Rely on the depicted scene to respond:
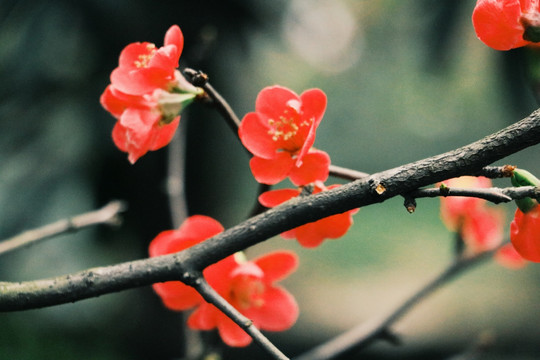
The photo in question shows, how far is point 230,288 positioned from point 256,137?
0.53ft

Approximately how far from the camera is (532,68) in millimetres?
381

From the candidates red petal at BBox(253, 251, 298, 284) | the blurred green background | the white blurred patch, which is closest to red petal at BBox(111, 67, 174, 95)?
red petal at BBox(253, 251, 298, 284)

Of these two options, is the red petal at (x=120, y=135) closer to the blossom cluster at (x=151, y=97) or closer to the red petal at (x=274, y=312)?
the blossom cluster at (x=151, y=97)

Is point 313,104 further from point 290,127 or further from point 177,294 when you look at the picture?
point 177,294

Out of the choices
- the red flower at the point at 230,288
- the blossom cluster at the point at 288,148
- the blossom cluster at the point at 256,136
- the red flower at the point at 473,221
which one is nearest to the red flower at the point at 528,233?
the blossom cluster at the point at 256,136

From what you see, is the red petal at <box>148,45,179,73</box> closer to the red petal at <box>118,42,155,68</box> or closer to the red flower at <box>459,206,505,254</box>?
the red petal at <box>118,42,155,68</box>

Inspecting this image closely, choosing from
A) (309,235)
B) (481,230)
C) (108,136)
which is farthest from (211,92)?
(108,136)

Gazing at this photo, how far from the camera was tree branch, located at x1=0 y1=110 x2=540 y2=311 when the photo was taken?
0.28 metres

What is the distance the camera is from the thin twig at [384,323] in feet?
2.06

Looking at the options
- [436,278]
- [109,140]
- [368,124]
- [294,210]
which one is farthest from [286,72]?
[294,210]

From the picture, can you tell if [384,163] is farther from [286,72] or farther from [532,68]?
[532,68]

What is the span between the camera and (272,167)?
37 cm

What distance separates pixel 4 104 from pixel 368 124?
4.11 m

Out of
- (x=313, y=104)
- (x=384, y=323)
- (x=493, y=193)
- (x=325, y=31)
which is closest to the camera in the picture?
(x=493, y=193)
